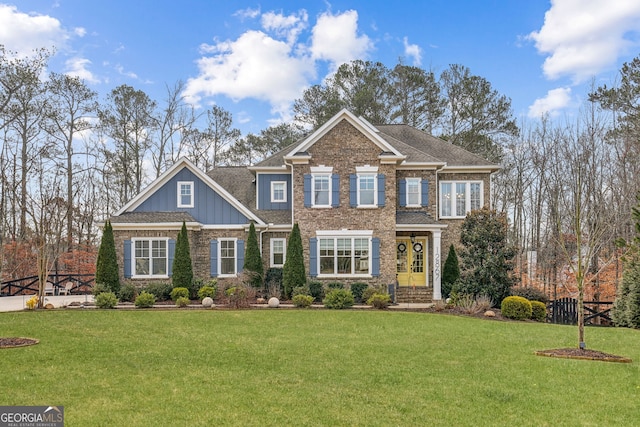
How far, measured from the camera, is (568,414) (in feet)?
20.9

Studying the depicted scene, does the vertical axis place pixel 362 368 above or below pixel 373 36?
below

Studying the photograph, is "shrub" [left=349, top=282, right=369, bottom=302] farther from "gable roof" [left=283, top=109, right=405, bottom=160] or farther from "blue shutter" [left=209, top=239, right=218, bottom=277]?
"blue shutter" [left=209, top=239, right=218, bottom=277]

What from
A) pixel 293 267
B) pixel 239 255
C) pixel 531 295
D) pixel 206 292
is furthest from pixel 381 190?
pixel 206 292

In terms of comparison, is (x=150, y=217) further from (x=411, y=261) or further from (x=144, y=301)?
(x=411, y=261)

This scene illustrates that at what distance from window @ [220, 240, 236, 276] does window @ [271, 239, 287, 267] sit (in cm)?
176

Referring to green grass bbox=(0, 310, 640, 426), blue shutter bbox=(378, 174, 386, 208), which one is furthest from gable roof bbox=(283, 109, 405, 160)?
green grass bbox=(0, 310, 640, 426)

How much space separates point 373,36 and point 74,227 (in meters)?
22.6

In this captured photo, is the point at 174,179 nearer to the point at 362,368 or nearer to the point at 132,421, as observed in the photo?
the point at 362,368

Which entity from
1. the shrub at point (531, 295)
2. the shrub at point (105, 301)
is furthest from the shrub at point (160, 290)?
the shrub at point (531, 295)

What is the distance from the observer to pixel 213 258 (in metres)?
22.0

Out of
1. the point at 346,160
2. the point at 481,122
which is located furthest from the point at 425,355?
the point at 481,122

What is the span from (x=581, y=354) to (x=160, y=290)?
1559 centimetres

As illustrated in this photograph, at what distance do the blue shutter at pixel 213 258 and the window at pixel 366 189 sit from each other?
21.4 feet

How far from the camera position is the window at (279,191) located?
2384 centimetres
